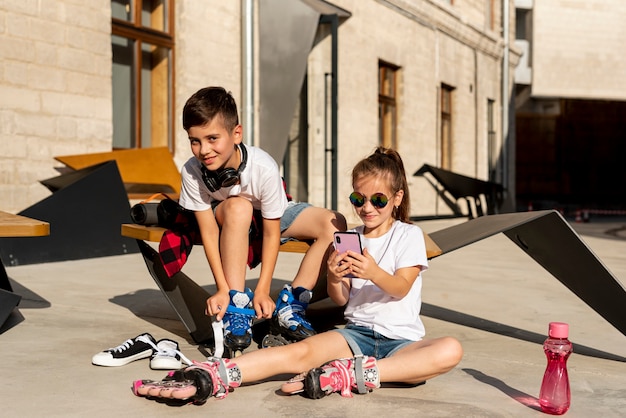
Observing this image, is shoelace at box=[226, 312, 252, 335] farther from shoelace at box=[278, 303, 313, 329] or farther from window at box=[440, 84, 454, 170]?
window at box=[440, 84, 454, 170]

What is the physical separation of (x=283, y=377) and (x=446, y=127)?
15296 millimetres

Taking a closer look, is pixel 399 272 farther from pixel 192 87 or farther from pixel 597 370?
pixel 192 87

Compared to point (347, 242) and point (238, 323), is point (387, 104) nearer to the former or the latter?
point (238, 323)

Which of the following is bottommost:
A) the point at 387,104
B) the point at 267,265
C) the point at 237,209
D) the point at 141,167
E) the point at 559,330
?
the point at 559,330

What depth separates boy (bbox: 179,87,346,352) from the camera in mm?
3141

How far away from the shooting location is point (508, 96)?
20.9 m

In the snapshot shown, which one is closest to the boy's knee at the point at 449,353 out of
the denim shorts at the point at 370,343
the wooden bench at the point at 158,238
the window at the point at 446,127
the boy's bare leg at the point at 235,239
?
the denim shorts at the point at 370,343

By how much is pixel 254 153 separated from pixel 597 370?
5.13 feet

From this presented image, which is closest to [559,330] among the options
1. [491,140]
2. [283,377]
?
[283,377]

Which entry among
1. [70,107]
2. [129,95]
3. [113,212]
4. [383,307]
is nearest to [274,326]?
[383,307]

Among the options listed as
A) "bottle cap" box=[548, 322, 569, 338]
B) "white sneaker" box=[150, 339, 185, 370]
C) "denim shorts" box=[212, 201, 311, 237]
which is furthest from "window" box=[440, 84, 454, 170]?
"bottle cap" box=[548, 322, 569, 338]

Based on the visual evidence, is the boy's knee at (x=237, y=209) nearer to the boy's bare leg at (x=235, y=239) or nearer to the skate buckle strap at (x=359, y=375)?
the boy's bare leg at (x=235, y=239)

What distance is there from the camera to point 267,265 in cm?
331

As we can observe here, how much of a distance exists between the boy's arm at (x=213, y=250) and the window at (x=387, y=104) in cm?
1152
